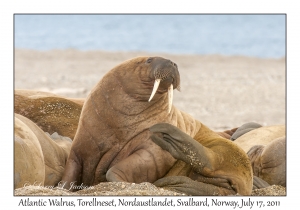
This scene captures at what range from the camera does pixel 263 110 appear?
1482 centimetres

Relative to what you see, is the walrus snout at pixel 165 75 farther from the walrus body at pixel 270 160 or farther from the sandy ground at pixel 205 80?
the sandy ground at pixel 205 80

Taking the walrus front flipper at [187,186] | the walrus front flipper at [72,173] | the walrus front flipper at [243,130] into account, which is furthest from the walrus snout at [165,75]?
the walrus front flipper at [243,130]

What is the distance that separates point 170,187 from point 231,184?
58 centimetres

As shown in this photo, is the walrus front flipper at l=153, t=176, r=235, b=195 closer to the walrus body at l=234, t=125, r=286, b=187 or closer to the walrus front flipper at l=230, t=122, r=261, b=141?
the walrus body at l=234, t=125, r=286, b=187

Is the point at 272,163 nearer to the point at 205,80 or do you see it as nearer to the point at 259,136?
the point at 259,136

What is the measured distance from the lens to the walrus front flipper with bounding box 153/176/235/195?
6309 millimetres

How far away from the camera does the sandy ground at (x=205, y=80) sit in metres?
14.4

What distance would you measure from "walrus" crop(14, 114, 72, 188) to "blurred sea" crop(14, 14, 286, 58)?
2013 cm

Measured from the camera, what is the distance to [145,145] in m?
6.47

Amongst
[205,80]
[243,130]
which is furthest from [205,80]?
[243,130]

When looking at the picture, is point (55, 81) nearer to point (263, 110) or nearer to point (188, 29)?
point (263, 110)

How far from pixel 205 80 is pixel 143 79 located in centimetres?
1201

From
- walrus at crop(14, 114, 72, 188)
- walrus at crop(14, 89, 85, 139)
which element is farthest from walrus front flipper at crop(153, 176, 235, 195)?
walrus at crop(14, 89, 85, 139)

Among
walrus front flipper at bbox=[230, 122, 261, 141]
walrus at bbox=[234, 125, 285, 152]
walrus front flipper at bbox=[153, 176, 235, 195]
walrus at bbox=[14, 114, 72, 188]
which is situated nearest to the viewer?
walrus at bbox=[14, 114, 72, 188]
